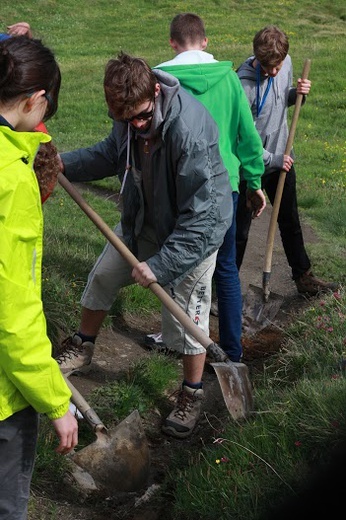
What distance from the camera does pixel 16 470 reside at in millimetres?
2818

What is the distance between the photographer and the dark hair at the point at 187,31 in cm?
503

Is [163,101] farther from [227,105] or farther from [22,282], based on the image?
[22,282]

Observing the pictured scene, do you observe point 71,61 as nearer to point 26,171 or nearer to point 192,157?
point 192,157

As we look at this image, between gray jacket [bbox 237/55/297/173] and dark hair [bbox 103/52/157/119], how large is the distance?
2028 mm

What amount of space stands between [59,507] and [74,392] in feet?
1.72

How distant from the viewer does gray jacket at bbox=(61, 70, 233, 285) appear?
409cm

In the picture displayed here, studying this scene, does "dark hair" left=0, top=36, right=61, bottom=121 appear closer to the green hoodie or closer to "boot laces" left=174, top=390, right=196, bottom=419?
the green hoodie

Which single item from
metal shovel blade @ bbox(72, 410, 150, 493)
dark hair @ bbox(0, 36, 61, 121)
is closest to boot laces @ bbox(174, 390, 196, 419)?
metal shovel blade @ bbox(72, 410, 150, 493)

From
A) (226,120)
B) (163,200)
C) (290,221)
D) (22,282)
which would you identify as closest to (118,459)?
(163,200)

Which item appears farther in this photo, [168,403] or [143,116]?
[168,403]

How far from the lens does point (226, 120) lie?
195 inches

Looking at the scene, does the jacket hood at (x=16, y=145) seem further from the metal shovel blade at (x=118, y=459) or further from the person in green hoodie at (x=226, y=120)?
the person in green hoodie at (x=226, y=120)

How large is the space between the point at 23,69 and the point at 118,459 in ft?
7.21

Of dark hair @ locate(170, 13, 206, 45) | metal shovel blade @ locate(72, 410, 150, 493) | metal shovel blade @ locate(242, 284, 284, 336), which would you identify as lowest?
metal shovel blade @ locate(242, 284, 284, 336)
